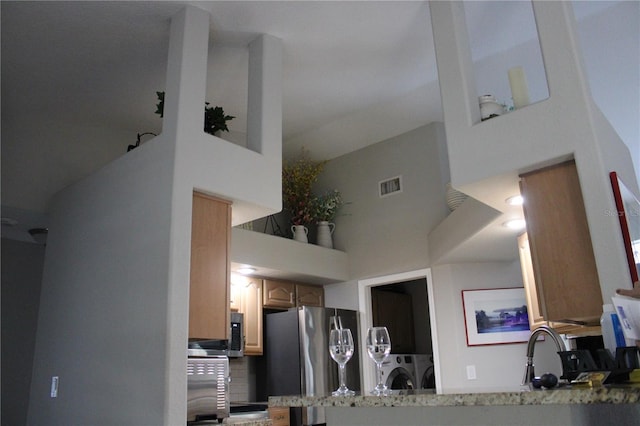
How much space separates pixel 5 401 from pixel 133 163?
101 inches

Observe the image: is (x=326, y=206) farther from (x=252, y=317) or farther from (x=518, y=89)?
(x=518, y=89)

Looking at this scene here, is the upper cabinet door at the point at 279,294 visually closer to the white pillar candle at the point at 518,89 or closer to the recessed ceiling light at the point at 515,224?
the recessed ceiling light at the point at 515,224

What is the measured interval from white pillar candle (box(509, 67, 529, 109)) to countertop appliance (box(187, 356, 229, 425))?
222cm

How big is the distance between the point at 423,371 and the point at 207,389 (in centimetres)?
299

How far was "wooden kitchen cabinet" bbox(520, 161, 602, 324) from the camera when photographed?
96.4 inches

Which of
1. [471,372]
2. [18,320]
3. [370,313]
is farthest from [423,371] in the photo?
[18,320]

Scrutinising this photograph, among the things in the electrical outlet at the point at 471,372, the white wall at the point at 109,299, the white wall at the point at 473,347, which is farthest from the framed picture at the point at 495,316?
the white wall at the point at 109,299

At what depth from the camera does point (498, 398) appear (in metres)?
1.23

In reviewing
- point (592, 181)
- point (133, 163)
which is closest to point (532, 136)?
point (592, 181)

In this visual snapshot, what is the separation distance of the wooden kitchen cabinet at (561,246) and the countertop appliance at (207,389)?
1.83 m

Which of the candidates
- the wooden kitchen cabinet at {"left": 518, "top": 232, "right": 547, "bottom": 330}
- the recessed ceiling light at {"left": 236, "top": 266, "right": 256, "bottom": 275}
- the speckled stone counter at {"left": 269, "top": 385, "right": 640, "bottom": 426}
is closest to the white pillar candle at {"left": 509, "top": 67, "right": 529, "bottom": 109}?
the wooden kitchen cabinet at {"left": 518, "top": 232, "right": 547, "bottom": 330}

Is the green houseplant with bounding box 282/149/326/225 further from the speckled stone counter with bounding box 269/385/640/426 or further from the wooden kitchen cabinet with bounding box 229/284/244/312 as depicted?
the speckled stone counter with bounding box 269/385/640/426

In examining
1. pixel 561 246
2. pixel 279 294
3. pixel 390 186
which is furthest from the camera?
pixel 390 186

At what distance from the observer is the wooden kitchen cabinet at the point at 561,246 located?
2449 mm
